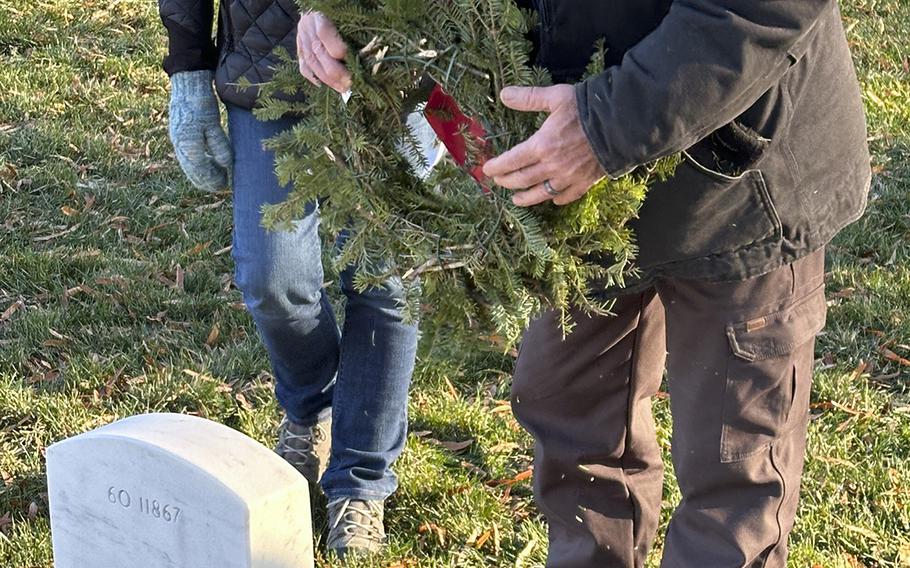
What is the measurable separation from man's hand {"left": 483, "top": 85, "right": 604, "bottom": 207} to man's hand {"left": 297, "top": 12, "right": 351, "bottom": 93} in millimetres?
353

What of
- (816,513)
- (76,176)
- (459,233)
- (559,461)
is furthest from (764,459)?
(76,176)

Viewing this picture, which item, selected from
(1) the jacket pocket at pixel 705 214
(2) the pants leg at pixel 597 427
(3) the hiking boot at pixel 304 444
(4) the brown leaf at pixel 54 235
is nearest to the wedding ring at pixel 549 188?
(1) the jacket pocket at pixel 705 214

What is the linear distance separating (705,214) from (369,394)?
4.31 feet

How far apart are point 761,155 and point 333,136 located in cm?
83

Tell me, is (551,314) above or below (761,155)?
below

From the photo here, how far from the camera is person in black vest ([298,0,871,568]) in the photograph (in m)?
1.87

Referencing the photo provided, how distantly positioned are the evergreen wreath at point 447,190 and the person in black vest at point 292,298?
682 millimetres

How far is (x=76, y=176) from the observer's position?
6188mm

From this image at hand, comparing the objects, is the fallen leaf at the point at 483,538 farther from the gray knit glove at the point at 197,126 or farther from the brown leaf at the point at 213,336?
the brown leaf at the point at 213,336

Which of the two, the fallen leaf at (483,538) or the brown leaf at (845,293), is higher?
the fallen leaf at (483,538)

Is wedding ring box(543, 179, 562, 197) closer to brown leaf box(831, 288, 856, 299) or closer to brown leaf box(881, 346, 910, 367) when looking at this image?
brown leaf box(881, 346, 910, 367)

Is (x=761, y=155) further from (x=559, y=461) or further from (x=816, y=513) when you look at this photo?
(x=816, y=513)

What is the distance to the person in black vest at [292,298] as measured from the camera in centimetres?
289

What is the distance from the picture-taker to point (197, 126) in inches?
119
